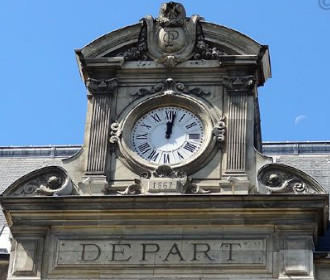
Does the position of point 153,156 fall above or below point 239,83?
below

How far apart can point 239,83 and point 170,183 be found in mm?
3158

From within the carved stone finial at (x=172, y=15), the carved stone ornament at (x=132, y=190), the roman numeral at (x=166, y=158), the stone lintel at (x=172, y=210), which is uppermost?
the carved stone finial at (x=172, y=15)

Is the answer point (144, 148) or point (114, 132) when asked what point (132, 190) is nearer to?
point (144, 148)

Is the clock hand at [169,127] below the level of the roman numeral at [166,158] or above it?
above

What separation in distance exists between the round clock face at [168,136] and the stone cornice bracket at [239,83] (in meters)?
1.10

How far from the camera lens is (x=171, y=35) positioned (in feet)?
117

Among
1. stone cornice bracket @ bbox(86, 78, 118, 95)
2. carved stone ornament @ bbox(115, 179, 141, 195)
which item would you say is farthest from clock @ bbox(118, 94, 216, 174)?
stone cornice bracket @ bbox(86, 78, 118, 95)

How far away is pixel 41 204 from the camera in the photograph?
1319 inches

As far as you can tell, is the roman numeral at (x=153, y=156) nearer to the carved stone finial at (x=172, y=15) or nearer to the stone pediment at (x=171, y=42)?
the stone pediment at (x=171, y=42)

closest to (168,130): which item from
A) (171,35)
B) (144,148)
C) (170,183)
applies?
(144,148)

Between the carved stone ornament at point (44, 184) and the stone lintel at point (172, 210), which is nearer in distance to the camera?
the stone lintel at point (172, 210)

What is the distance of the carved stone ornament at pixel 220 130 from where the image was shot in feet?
112

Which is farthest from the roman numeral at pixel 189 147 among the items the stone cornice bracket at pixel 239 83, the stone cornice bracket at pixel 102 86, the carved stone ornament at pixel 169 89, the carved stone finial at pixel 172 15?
the carved stone finial at pixel 172 15

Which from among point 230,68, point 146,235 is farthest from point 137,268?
point 230,68
